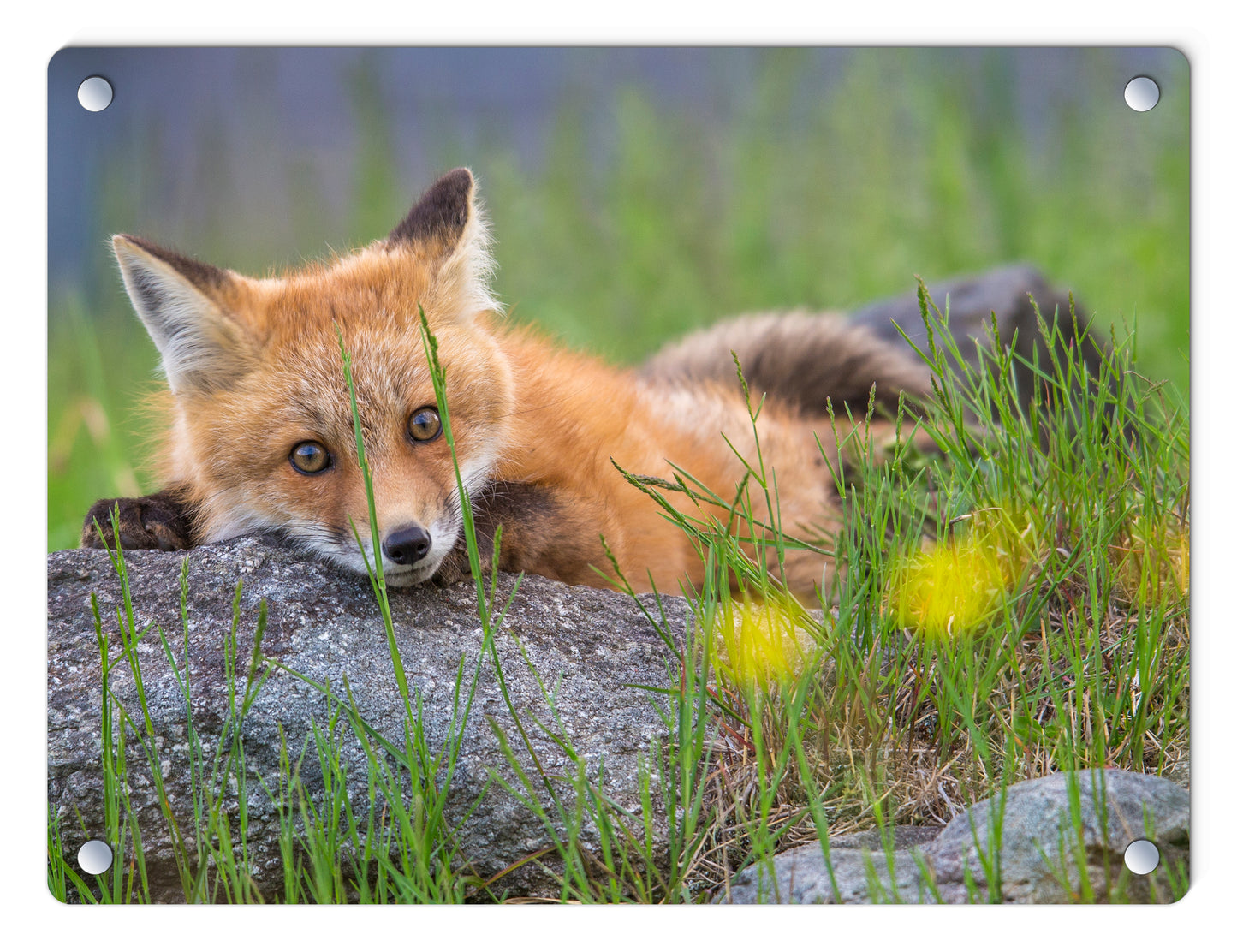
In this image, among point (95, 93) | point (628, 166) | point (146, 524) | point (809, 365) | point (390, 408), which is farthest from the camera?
point (809, 365)

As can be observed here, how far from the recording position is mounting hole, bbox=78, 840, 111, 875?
7.14 ft

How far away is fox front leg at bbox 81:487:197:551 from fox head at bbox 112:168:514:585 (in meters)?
0.07

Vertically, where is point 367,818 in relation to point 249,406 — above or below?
below

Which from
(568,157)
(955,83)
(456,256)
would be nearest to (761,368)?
(568,157)

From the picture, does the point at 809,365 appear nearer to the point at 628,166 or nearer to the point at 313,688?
the point at 628,166

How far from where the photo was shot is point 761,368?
3.98 meters

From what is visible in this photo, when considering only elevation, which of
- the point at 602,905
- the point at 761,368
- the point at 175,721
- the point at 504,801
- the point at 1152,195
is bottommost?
the point at 602,905

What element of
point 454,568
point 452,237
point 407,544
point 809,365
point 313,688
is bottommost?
point 313,688

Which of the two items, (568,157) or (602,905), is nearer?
(602,905)

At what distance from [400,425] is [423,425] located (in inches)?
2.2

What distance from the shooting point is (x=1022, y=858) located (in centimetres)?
193

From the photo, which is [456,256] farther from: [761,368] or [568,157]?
[761,368]

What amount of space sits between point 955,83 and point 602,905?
2.18 m

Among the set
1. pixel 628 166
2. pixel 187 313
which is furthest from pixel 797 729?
pixel 628 166
